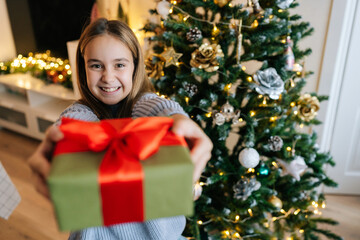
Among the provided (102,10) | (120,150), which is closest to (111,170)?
(120,150)

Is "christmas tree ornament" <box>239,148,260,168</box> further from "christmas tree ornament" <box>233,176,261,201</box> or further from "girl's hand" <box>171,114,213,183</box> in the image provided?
"girl's hand" <box>171,114,213,183</box>

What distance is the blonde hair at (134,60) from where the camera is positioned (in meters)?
0.89

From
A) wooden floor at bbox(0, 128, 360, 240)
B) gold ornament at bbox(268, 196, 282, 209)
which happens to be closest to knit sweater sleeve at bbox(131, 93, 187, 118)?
gold ornament at bbox(268, 196, 282, 209)

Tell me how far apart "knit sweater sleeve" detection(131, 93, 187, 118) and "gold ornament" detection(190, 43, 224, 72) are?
510 mm

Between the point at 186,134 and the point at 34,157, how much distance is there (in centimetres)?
33

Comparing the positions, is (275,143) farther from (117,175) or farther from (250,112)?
(117,175)

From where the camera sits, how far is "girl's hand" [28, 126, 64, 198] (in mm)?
621

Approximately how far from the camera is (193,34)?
135 centimetres

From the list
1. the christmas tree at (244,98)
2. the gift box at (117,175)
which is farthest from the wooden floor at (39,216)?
the gift box at (117,175)

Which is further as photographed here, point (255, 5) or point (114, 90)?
point (255, 5)

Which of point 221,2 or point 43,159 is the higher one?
point 221,2

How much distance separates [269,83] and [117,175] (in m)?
0.94

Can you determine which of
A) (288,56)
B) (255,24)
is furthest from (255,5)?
(288,56)

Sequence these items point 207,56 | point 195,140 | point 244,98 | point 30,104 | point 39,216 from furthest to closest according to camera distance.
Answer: point 30,104 → point 39,216 → point 244,98 → point 207,56 → point 195,140
